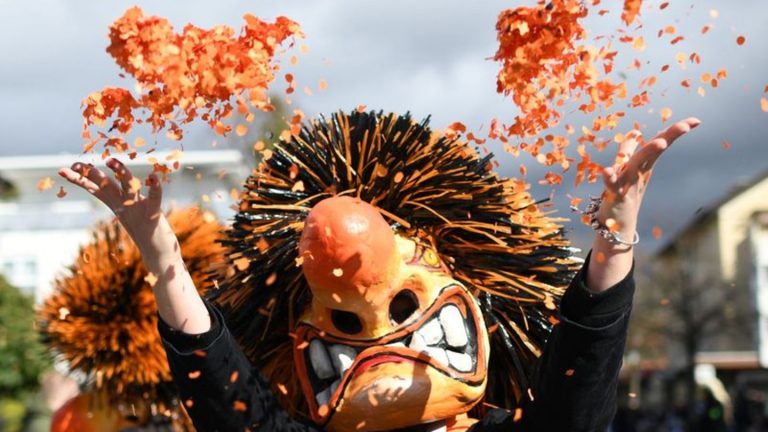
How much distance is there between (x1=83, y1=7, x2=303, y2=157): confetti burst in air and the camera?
2.04 m

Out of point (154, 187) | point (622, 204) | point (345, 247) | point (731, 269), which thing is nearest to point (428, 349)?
point (345, 247)

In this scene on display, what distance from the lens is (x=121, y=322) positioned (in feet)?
11.5

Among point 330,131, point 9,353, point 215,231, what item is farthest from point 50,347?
point 9,353

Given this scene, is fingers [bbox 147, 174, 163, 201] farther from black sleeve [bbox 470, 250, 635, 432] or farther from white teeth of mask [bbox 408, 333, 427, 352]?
black sleeve [bbox 470, 250, 635, 432]

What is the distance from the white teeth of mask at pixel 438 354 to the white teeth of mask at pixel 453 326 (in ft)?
0.11

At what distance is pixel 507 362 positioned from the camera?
2582 millimetres

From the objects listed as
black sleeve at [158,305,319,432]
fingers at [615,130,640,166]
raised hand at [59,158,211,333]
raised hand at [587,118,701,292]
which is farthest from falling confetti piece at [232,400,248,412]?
fingers at [615,130,640,166]

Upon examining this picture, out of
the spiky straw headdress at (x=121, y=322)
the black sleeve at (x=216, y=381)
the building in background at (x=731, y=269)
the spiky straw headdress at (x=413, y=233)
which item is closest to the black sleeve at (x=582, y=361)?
the spiky straw headdress at (x=413, y=233)

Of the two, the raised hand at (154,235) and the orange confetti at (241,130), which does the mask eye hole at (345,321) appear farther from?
the orange confetti at (241,130)

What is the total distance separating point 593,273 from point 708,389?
891 cm

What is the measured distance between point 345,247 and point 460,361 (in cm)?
43

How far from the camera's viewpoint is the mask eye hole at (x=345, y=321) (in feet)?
8.02

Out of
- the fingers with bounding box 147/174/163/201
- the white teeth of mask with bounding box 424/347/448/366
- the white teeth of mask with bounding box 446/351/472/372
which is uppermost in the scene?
the fingers with bounding box 147/174/163/201

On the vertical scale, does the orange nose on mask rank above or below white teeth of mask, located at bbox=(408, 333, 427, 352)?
above
